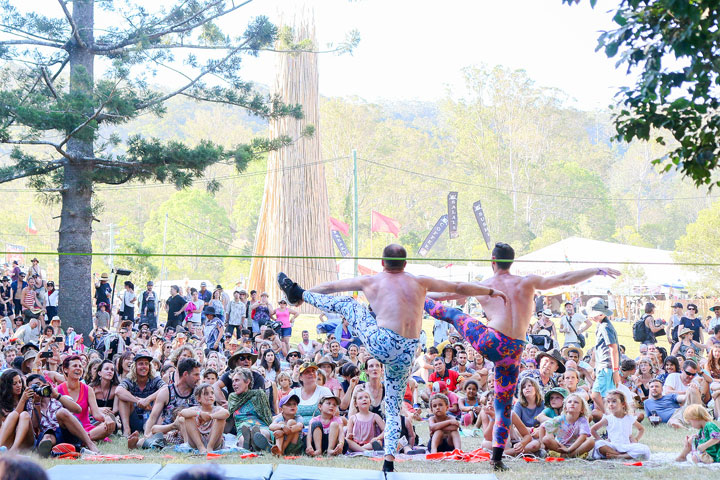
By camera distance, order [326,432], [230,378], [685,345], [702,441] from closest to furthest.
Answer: [702,441], [326,432], [230,378], [685,345]

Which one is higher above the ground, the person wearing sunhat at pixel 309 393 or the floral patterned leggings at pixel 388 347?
the floral patterned leggings at pixel 388 347

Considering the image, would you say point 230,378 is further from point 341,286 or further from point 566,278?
point 566,278

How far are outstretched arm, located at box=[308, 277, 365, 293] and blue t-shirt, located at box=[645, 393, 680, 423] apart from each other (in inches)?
185

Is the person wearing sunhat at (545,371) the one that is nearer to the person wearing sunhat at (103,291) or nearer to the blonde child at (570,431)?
the blonde child at (570,431)

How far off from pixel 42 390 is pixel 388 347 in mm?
3039

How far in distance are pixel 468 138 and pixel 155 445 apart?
4528cm

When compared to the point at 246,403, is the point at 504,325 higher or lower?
higher

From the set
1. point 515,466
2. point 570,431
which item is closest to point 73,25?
point 570,431

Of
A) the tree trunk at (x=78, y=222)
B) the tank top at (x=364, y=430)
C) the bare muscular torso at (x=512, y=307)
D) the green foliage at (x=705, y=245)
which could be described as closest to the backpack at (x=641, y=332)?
the tank top at (x=364, y=430)

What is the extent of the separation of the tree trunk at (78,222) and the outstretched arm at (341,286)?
943 centimetres

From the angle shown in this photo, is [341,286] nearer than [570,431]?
Yes

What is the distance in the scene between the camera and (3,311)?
1516 centimetres

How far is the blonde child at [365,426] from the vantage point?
7.05 metres

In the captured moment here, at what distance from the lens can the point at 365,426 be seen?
7.18m
